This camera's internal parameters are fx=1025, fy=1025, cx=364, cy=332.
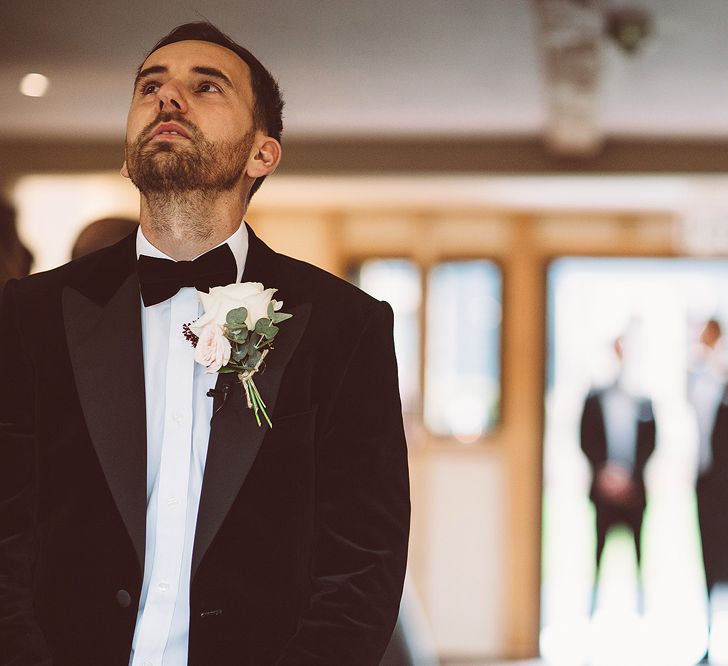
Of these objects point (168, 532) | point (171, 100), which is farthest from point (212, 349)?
point (171, 100)

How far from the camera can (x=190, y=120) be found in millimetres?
1473

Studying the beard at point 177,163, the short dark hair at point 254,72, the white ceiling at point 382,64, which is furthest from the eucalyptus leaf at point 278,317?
the white ceiling at point 382,64

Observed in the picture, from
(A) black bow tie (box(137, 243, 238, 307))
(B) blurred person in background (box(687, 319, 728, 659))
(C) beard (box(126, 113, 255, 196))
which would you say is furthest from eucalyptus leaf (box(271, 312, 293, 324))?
(B) blurred person in background (box(687, 319, 728, 659))

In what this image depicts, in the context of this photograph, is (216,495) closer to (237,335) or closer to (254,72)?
(237,335)

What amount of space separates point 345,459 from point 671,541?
5.40 m

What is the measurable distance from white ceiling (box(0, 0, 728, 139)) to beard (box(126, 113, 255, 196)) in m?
0.75

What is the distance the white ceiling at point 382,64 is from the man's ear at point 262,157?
2.30 feet

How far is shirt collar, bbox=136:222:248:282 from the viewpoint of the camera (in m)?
1.52

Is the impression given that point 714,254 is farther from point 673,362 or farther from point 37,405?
point 37,405

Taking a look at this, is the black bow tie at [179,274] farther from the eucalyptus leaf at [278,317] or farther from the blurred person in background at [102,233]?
the blurred person in background at [102,233]

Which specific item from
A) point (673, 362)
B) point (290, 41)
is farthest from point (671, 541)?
point (290, 41)

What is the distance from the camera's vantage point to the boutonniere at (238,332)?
1.39m

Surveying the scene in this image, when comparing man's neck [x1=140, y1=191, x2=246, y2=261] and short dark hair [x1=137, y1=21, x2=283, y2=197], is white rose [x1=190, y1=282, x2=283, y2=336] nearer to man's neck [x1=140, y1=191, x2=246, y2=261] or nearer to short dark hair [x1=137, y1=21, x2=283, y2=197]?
man's neck [x1=140, y1=191, x2=246, y2=261]

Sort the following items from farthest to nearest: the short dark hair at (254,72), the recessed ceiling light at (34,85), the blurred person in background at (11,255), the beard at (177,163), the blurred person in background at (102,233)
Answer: the recessed ceiling light at (34,85) < the blurred person in background at (11,255) < the blurred person in background at (102,233) < the short dark hair at (254,72) < the beard at (177,163)
